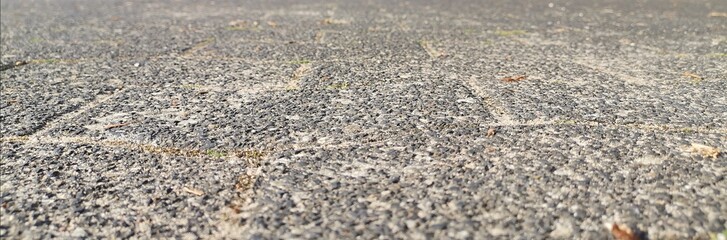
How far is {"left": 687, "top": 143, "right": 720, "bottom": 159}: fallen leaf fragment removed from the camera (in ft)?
4.31

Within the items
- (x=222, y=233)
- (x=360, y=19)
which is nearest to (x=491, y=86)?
(x=222, y=233)

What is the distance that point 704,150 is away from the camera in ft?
4.41

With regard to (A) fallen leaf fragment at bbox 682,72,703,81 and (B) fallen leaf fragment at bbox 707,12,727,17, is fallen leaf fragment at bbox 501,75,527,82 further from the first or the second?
(B) fallen leaf fragment at bbox 707,12,727,17

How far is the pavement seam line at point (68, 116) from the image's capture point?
1.58 meters

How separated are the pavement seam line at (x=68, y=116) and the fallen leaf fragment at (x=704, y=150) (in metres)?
1.56

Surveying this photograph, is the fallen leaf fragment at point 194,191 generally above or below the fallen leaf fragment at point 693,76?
below

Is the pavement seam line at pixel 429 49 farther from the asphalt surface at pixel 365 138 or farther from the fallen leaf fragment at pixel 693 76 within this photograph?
the fallen leaf fragment at pixel 693 76

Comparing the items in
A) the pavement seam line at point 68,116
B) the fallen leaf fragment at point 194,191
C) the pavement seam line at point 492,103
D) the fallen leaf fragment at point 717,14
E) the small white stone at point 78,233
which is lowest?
the fallen leaf fragment at point 717,14

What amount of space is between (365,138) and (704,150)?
2.48 ft

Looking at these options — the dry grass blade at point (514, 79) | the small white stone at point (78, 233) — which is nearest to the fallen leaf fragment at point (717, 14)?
the dry grass blade at point (514, 79)

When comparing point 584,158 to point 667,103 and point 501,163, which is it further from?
point 667,103

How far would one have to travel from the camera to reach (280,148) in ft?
4.70

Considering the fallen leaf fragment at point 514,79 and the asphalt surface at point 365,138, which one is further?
the fallen leaf fragment at point 514,79

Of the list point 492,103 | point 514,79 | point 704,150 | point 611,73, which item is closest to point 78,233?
point 492,103
